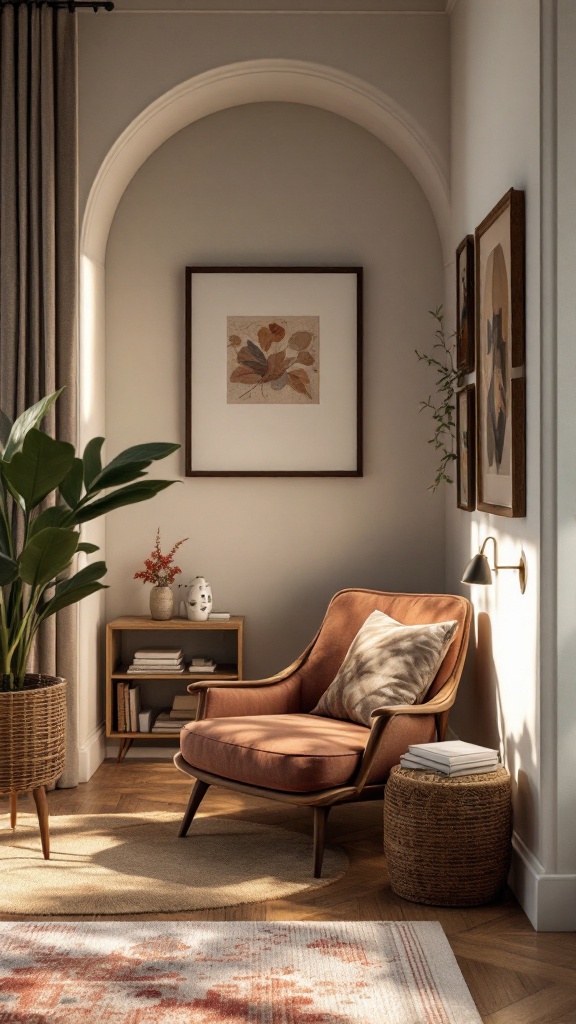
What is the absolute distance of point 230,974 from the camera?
8.46 ft

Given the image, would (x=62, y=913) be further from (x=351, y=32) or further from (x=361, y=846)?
(x=351, y=32)

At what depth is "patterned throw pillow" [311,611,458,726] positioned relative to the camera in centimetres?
371

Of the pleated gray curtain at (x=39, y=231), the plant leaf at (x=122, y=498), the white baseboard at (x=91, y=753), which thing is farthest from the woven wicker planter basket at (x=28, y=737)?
the white baseboard at (x=91, y=753)

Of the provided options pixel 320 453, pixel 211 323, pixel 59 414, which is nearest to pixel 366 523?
pixel 320 453

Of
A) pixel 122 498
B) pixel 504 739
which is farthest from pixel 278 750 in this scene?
pixel 122 498

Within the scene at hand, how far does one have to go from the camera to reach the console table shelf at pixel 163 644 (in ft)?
15.0

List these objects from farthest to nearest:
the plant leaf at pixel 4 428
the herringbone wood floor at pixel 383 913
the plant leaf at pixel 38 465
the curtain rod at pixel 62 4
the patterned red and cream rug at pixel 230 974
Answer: the curtain rod at pixel 62 4, the plant leaf at pixel 4 428, the plant leaf at pixel 38 465, the herringbone wood floor at pixel 383 913, the patterned red and cream rug at pixel 230 974

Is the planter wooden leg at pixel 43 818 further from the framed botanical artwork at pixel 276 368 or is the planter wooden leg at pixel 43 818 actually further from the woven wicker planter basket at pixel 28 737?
the framed botanical artwork at pixel 276 368

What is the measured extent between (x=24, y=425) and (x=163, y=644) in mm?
1765

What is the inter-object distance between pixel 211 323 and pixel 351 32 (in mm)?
1382

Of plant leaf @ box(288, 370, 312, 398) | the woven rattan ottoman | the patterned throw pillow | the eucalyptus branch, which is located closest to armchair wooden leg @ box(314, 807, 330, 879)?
the woven rattan ottoman

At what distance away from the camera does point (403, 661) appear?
3744 millimetres

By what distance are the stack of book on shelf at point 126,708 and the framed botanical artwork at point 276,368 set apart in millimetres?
1026

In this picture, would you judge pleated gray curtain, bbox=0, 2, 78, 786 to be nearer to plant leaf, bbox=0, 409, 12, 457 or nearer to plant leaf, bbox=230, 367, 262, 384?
plant leaf, bbox=0, 409, 12, 457
